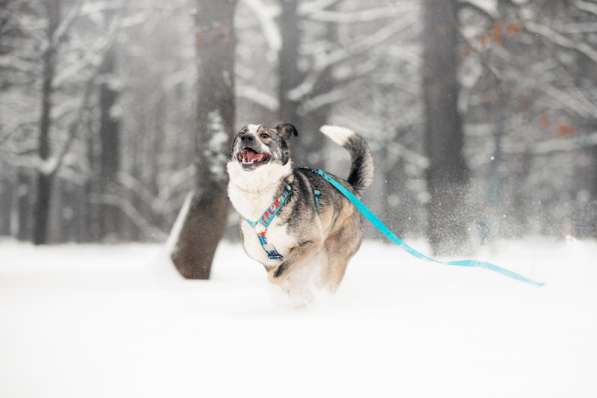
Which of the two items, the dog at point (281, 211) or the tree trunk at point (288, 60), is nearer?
the dog at point (281, 211)

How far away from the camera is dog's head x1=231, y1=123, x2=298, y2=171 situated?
3750 mm

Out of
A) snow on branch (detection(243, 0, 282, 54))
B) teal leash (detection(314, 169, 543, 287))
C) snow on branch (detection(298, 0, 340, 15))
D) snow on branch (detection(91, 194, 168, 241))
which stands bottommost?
snow on branch (detection(91, 194, 168, 241))

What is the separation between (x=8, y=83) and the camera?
1499 centimetres

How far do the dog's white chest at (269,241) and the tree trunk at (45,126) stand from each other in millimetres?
11054

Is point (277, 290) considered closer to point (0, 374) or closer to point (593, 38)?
point (0, 374)

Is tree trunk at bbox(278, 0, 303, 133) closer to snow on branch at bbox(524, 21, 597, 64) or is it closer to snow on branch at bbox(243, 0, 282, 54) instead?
snow on branch at bbox(243, 0, 282, 54)

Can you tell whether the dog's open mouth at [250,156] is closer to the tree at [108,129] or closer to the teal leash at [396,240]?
the teal leash at [396,240]

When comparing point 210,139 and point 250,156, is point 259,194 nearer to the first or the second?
point 250,156

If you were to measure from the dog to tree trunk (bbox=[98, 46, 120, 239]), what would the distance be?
43.7 feet

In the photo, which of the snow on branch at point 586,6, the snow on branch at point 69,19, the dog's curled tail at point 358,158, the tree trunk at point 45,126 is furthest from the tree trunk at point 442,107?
the tree trunk at point 45,126

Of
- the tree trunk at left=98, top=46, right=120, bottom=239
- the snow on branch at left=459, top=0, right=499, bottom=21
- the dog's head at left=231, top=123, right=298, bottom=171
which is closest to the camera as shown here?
the dog's head at left=231, top=123, right=298, bottom=171

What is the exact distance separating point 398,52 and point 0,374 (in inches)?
489

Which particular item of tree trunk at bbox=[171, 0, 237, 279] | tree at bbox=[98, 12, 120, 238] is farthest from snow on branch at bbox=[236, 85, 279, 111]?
tree at bbox=[98, 12, 120, 238]

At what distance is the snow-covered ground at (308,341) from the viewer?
7.32 feet
